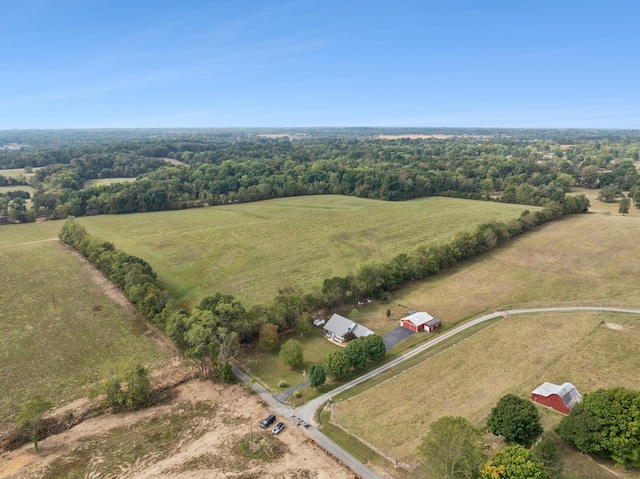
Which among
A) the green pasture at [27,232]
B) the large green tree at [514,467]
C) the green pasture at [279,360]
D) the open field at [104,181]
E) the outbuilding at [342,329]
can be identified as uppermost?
the open field at [104,181]

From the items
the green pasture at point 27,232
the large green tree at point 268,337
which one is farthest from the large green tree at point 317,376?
the green pasture at point 27,232

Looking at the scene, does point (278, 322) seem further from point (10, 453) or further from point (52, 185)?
point (52, 185)

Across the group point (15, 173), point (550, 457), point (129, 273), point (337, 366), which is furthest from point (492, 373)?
point (15, 173)

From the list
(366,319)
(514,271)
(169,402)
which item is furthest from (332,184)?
(169,402)

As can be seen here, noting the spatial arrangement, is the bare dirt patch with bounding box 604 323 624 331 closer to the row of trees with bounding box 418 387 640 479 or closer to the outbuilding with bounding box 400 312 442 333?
the outbuilding with bounding box 400 312 442 333

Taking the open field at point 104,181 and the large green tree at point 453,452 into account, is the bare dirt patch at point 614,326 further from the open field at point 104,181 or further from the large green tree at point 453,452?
the open field at point 104,181

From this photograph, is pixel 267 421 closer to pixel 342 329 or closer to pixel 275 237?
pixel 342 329
